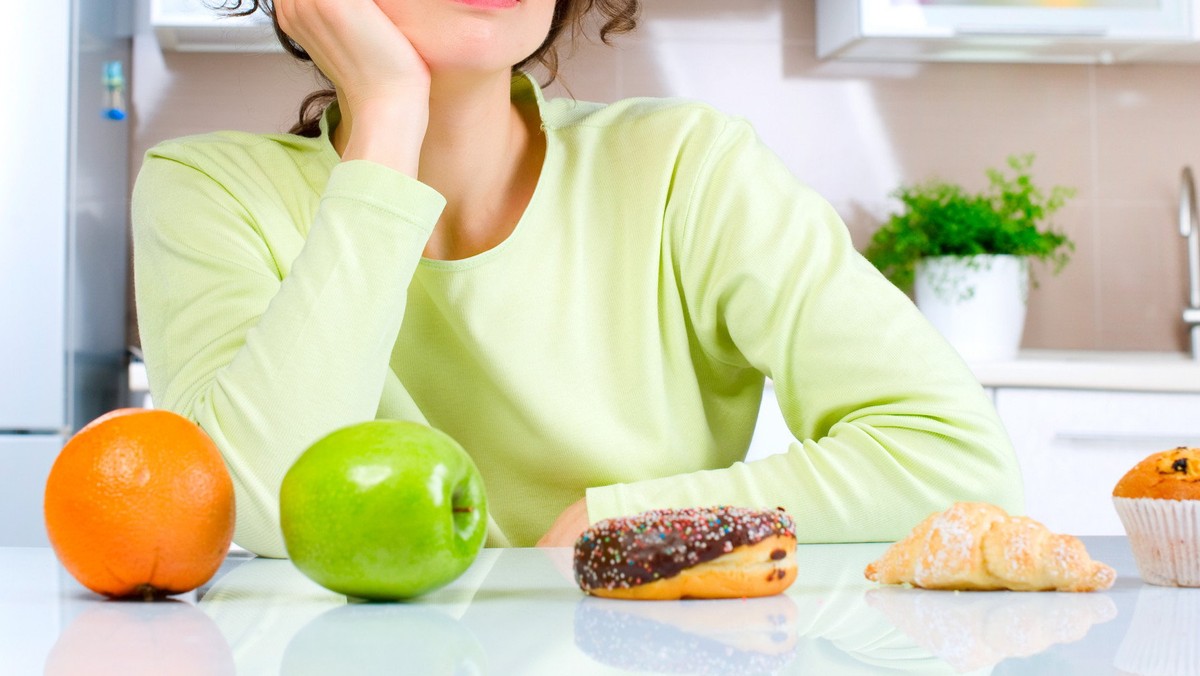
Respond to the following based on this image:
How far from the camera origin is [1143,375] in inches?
87.4

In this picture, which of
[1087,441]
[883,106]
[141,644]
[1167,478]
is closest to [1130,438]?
[1087,441]

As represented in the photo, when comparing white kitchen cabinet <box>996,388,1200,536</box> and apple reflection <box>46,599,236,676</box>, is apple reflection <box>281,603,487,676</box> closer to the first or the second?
apple reflection <box>46,599,236,676</box>

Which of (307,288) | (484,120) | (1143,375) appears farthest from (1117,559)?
(1143,375)

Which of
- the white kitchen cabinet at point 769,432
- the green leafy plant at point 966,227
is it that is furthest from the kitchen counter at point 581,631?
the green leafy plant at point 966,227

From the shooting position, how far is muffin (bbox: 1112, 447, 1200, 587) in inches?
24.1

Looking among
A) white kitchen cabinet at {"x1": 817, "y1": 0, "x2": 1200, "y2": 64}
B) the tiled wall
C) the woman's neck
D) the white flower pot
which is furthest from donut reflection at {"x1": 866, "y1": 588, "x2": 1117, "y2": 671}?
the tiled wall

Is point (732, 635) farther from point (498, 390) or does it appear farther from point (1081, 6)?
point (1081, 6)

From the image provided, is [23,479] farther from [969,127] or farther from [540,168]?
[969,127]

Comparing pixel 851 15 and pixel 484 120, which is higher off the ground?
pixel 851 15

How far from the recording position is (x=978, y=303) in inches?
97.6

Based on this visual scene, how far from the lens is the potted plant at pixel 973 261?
8.13ft

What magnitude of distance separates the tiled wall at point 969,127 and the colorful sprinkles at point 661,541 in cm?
230

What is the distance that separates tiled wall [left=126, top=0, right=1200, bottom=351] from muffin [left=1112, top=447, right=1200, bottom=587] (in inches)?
86.2

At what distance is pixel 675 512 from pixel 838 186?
2.32 m
